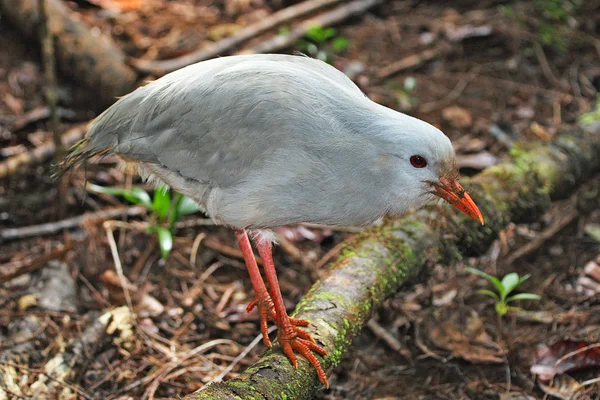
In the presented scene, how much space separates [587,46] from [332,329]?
5445 millimetres

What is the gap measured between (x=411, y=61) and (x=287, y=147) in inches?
169

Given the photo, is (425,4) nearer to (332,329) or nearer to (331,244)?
(331,244)

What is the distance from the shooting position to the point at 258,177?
11.1 feet

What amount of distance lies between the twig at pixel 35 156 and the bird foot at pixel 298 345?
303 cm

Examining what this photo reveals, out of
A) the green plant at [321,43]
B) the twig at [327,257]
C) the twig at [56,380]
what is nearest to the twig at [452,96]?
the green plant at [321,43]

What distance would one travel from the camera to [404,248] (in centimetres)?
416

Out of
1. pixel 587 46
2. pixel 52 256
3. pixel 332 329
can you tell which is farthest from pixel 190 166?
pixel 587 46

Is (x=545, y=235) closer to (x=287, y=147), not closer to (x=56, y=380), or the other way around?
(x=287, y=147)

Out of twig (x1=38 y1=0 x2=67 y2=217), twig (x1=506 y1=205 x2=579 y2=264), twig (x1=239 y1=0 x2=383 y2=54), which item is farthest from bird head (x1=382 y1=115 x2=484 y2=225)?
twig (x1=239 y1=0 x2=383 y2=54)

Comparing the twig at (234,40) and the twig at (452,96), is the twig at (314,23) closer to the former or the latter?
the twig at (234,40)

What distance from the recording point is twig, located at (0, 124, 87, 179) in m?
5.30

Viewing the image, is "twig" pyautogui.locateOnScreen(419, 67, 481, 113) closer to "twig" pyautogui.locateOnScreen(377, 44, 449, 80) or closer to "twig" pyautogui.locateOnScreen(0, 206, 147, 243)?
"twig" pyautogui.locateOnScreen(377, 44, 449, 80)

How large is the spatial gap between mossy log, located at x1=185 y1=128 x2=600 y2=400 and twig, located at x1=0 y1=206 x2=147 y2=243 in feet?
6.68

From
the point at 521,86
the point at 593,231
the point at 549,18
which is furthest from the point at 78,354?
the point at 549,18
